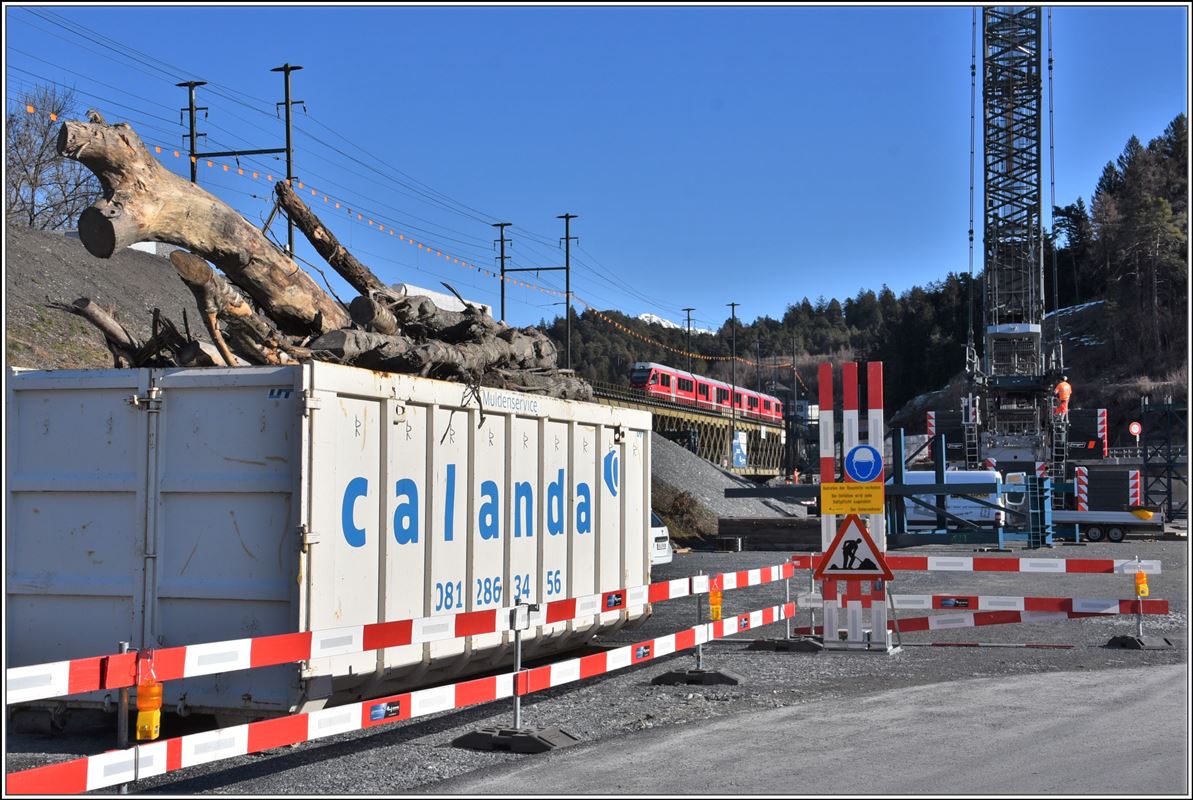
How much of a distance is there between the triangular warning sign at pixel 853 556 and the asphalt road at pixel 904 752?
2.31 m

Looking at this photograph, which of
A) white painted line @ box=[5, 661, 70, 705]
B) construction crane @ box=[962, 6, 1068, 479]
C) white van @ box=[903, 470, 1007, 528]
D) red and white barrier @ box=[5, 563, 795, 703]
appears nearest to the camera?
white painted line @ box=[5, 661, 70, 705]

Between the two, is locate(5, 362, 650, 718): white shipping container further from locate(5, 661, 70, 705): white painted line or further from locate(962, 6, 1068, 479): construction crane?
locate(962, 6, 1068, 479): construction crane

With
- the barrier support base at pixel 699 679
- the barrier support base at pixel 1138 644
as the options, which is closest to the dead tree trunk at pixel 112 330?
the barrier support base at pixel 699 679

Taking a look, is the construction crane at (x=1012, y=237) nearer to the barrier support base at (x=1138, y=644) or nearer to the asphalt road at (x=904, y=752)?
the barrier support base at (x=1138, y=644)

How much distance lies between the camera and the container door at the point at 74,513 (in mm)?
7691

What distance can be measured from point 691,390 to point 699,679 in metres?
57.2

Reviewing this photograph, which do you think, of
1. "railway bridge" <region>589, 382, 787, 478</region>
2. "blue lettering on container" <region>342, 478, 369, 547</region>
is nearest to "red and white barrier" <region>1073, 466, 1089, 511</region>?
"railway bridge" <region>589, 382, 787, 478</region>

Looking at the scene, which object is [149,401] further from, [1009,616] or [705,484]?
[705,484]

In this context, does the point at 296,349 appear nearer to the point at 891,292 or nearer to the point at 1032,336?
the point at 1032,336

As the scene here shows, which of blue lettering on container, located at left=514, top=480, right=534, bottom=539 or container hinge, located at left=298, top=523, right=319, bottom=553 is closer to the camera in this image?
container hinge, located at left=298, top=523, right=319, bottom=553

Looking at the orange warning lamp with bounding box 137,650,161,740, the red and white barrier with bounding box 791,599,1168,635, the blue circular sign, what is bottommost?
the red and white barrier with bounding box 791,599,1168,635

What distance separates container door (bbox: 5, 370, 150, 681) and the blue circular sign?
6.74 m

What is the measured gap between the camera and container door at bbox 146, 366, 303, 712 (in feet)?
24.1

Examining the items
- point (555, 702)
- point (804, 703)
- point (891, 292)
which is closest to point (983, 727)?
point (804, 703)
